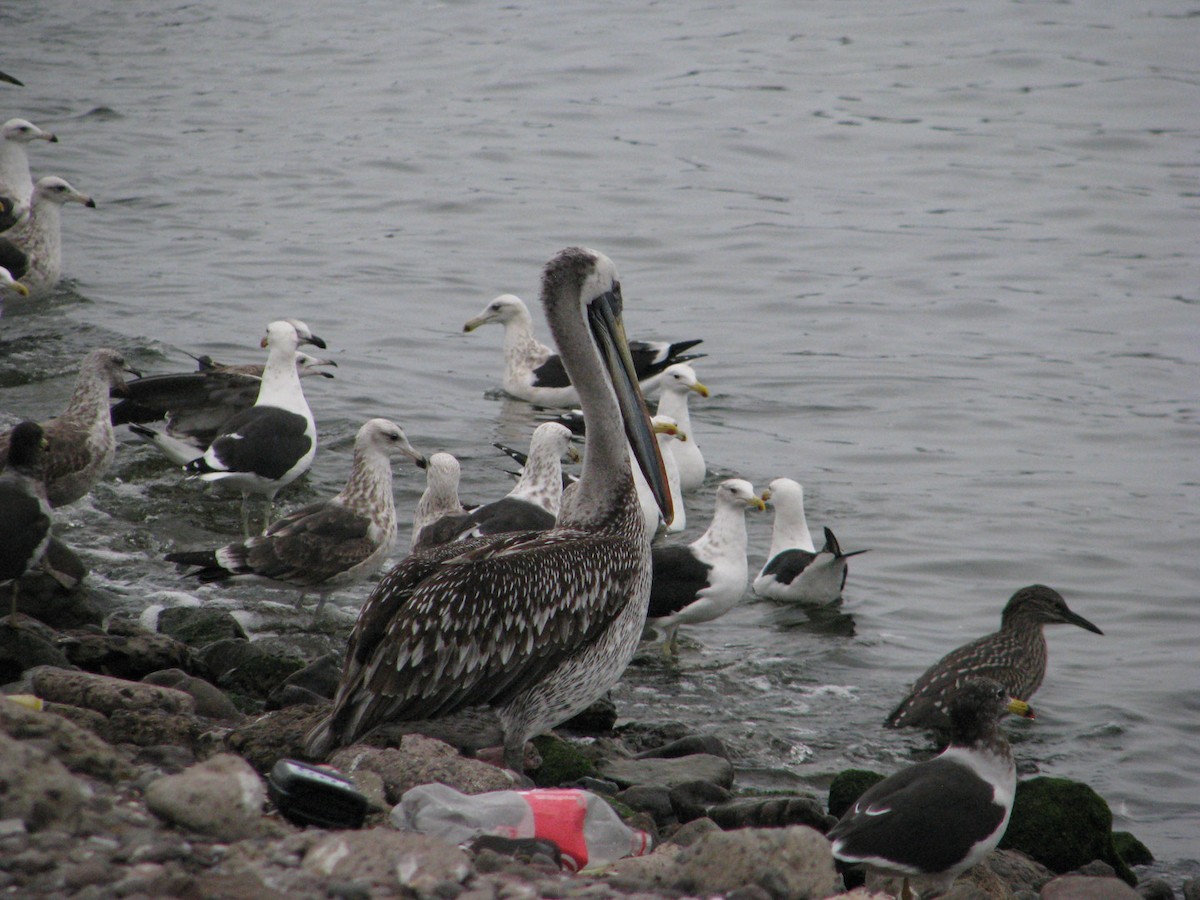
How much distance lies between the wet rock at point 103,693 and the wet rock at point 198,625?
1981 mm

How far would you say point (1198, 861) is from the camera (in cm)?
729

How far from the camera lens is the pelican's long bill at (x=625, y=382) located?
7.25 meters

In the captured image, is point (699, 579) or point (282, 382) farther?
point (282, 382)

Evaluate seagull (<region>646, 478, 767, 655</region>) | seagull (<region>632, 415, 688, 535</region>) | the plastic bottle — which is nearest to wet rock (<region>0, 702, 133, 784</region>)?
the plastic bottle

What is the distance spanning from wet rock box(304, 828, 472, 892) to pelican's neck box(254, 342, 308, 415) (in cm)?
783

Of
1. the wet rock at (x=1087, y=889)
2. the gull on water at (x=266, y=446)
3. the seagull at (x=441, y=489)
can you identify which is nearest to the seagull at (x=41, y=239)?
the gull on water at (x=266, y=446)

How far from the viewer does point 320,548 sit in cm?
936

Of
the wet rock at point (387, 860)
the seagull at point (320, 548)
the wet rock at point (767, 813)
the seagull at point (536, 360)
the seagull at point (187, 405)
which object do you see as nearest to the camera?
the wet rock at point (387, 860)

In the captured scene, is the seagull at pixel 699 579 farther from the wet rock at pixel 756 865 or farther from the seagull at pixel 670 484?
the wet rock at pixel 756 865

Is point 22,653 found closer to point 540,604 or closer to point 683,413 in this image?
point 540,604

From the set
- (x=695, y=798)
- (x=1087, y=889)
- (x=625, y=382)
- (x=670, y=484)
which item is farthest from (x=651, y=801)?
(x=670, y=484)

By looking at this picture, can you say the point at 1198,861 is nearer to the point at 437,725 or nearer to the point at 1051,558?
the point at 437,725

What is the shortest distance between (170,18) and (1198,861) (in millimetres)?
31944

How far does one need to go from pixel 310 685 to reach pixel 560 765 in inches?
53.9
